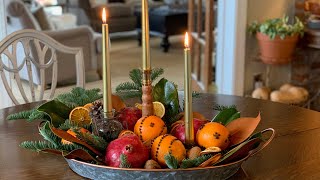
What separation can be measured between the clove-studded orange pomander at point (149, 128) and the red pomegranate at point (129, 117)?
0.04 m

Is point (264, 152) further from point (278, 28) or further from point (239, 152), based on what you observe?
point (278, 28)

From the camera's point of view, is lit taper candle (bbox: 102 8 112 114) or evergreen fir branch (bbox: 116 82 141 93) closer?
lit taper candle (bbox: 102 8 112 114)

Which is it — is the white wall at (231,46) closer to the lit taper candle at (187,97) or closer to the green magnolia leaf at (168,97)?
the green magnolia leaf at (168,97)

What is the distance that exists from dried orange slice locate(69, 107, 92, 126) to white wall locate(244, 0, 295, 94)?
8.36 ft

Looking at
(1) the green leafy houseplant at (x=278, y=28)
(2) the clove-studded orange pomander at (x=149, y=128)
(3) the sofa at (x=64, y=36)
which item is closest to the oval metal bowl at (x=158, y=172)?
(2) the clove-studded orange pomander at (x=149, y=128)

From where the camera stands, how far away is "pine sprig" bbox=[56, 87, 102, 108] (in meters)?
1.47

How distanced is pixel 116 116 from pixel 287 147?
0.50 meters

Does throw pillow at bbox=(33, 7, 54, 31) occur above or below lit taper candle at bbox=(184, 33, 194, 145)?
below

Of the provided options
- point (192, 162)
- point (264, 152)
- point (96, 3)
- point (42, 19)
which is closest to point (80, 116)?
point (192, 162)

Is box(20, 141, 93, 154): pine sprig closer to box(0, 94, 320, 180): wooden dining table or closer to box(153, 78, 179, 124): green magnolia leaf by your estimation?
box(0, 94, 320, 180): wooden dining table

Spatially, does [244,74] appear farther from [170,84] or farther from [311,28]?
[170,84]

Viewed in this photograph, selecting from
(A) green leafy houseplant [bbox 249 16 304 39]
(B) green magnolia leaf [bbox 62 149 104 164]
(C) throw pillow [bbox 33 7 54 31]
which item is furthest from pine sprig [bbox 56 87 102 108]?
(C) throw pillow [bbox 33 7 54 31]

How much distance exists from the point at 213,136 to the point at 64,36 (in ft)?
12.3

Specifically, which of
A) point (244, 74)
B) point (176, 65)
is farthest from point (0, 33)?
point (176, 65)
